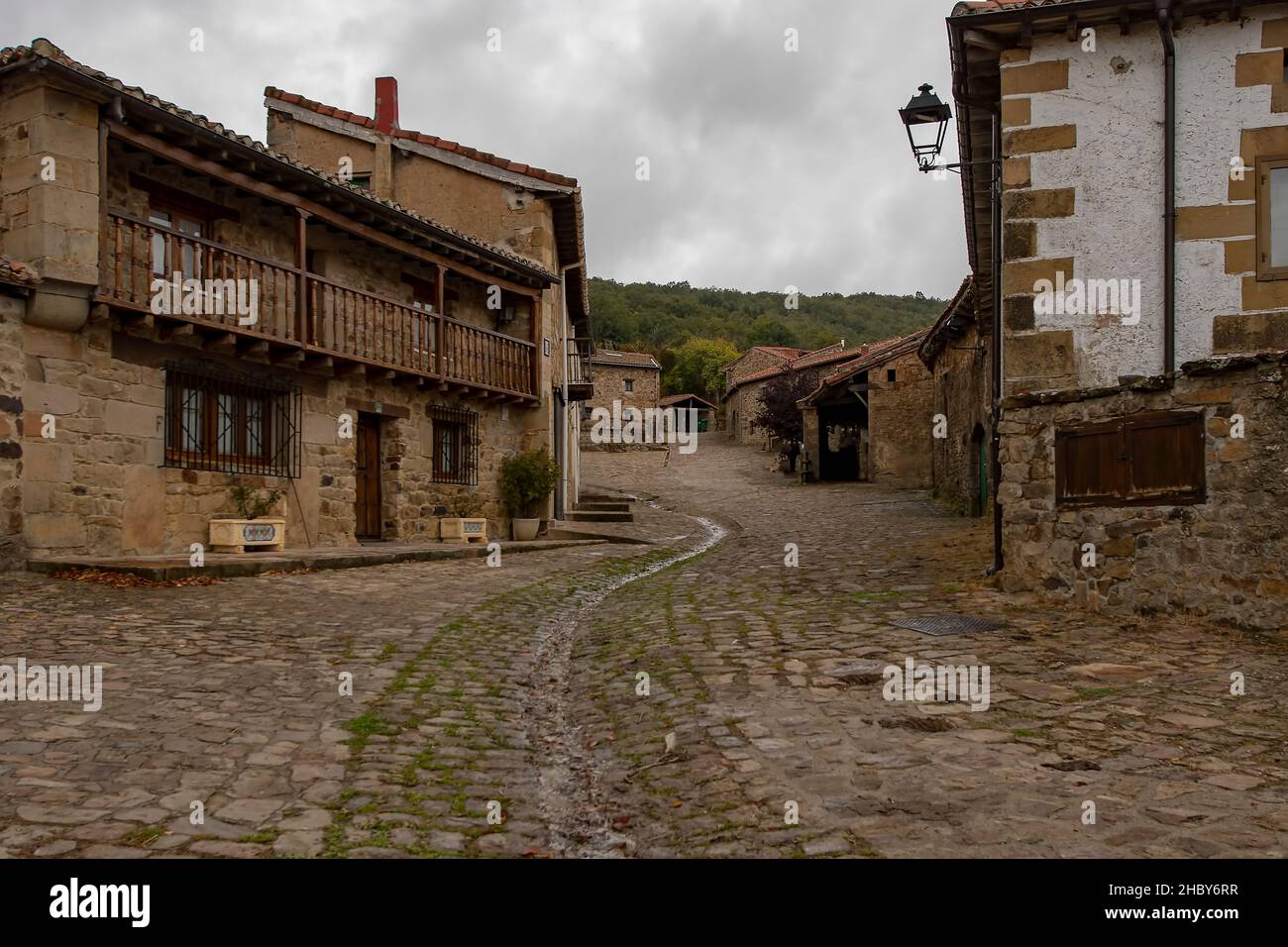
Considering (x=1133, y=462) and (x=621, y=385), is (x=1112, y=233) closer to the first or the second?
(x=1133, y=462)

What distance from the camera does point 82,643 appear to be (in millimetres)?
6898

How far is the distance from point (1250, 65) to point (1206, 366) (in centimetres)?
362

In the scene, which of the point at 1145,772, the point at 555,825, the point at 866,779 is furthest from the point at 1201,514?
the point at 555,825

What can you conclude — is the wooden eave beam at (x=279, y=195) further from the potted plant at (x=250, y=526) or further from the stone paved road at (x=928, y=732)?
the stone paved road at (x=928, y=732)

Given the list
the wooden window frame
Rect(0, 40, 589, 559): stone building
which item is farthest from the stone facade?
the wooden window frame

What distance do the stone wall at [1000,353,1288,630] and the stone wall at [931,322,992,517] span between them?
8491 millimetres

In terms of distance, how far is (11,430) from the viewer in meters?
10.2

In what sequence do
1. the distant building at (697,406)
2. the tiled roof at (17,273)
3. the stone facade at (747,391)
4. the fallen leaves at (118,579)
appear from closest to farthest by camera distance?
the fallen leaves at (118,579)
the tiled roof at (17,273)
the stone facade at (747,391)
the distant building at (697,406)

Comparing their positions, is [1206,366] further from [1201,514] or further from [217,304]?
[217,304]

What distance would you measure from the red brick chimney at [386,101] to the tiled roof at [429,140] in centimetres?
37

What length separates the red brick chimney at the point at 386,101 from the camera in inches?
789

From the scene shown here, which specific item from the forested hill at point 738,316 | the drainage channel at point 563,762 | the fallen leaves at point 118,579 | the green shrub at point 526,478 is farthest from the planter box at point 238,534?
the forested hill at point 738,316

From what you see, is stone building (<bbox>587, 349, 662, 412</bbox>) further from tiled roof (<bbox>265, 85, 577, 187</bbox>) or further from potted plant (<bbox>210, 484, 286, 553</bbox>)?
potted plant (<bbox>210, 484, 286, 553</bbox>)

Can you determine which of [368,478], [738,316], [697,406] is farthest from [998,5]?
[738,316]
